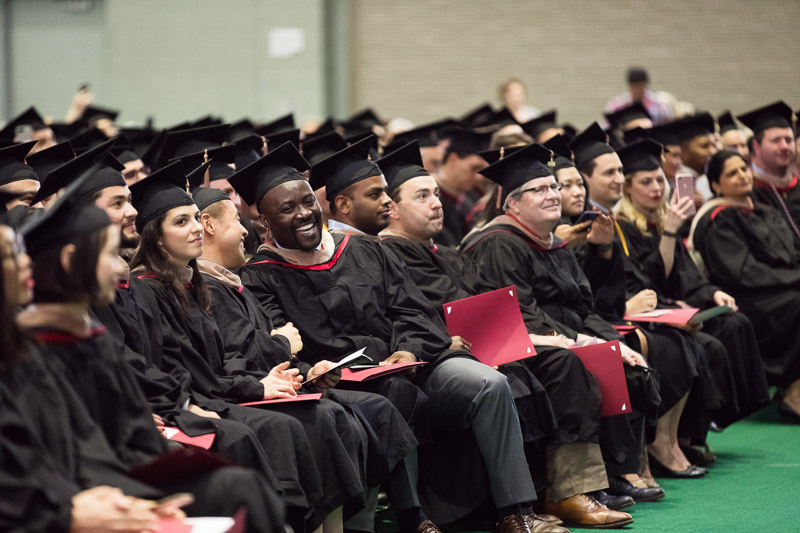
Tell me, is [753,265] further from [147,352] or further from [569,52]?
[569,52]

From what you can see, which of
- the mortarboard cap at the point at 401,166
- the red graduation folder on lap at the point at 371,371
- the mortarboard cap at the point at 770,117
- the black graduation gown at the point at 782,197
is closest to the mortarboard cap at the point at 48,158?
the mortarboard cap at the point at 401,166

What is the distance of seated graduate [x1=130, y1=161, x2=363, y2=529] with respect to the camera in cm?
430

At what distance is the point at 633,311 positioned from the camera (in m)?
6.90

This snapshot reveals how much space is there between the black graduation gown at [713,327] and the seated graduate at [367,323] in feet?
7.12

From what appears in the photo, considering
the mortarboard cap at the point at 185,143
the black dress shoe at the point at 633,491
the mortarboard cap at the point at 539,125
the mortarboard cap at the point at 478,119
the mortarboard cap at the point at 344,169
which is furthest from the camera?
the mortarboard cap at the point at 478,119

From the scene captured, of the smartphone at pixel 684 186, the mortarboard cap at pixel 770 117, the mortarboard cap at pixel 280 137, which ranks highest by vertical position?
the mortarboard cap at pixel 770 117

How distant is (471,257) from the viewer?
6.39 meters

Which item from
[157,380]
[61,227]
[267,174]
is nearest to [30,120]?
[267,174]

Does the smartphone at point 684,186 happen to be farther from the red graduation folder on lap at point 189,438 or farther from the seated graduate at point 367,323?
the red graduation folder on lap at point 189,438

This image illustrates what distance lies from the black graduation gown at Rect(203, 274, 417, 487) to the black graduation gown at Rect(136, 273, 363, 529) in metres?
0.12

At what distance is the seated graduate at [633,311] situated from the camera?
21.4ft

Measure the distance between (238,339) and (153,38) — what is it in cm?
1049

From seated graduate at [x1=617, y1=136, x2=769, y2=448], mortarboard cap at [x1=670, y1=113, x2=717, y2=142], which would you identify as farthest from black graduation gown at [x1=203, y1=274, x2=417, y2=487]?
mortarboard cap at [x1=670, y1=113, x2=717, y2=142]

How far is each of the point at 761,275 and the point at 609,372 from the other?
292 centimetres
